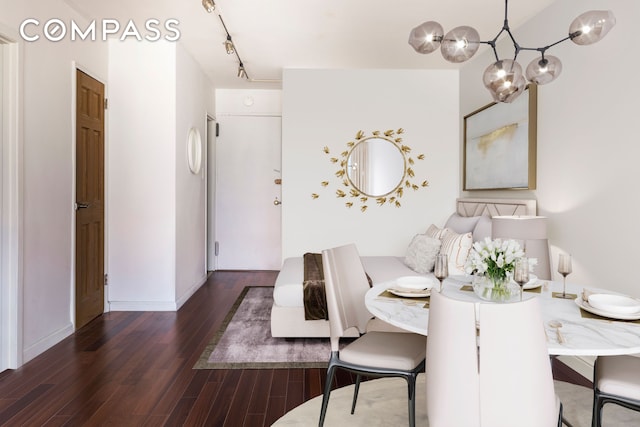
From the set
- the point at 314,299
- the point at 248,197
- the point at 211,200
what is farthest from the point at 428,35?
the point at 211,200

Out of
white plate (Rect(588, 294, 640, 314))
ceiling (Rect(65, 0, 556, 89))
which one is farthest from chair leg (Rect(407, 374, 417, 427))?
ceiling (Rect(65, 0, 556, 89))

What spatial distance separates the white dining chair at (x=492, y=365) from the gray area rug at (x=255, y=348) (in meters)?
1.70

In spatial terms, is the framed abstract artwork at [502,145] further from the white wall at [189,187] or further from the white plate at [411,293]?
the white wall at [189,187]

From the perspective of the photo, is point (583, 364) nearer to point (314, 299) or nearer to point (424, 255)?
point (424, 255)

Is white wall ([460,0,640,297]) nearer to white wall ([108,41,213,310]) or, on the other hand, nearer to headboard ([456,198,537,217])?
A: headboard ([456,198,537,217])

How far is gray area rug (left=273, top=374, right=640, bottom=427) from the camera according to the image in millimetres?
2113

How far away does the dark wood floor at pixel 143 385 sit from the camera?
2.15 m

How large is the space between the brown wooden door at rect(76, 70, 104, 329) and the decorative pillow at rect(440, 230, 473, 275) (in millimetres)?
2973

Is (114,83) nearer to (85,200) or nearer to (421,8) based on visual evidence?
(85,200)

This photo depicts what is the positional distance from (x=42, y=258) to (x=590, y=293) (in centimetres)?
330

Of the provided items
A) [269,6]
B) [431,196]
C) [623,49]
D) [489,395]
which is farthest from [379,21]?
[489,395]

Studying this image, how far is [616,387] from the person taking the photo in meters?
1.56

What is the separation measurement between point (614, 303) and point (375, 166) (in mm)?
3265

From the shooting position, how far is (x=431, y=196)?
4.80 meters
